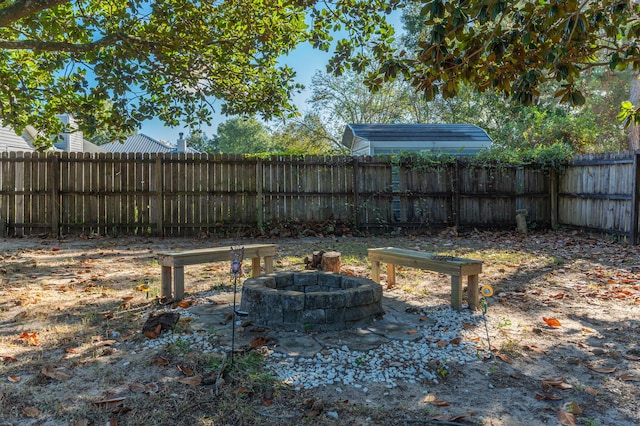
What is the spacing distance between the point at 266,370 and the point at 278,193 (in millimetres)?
8186

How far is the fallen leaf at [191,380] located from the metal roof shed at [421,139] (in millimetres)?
11972

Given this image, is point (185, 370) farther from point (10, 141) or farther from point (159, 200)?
point (10, 141)

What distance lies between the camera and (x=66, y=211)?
1050cm

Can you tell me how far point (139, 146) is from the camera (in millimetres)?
36000

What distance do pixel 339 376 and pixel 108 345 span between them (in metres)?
1.87

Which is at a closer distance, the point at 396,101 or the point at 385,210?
the point at 385,210

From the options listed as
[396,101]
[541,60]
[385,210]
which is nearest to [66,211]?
[385,210]

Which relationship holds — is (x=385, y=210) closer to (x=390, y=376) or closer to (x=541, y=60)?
(x=541, y=60)

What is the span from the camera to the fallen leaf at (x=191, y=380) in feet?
9.23

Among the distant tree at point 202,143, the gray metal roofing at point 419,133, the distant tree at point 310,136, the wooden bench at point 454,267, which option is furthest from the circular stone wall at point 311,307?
the distant tree at point 202,143

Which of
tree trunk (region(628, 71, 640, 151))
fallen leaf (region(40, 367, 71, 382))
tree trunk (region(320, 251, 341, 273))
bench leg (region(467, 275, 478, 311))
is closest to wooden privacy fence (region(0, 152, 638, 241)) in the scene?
tree trunk (region(628, 71, 640, 151))

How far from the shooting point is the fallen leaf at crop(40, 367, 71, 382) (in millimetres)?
2918

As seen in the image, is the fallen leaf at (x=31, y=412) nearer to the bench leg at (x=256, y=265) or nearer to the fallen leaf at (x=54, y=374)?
the fallen leaf at (x=54, y=374)

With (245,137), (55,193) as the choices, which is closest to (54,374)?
(55,193)
